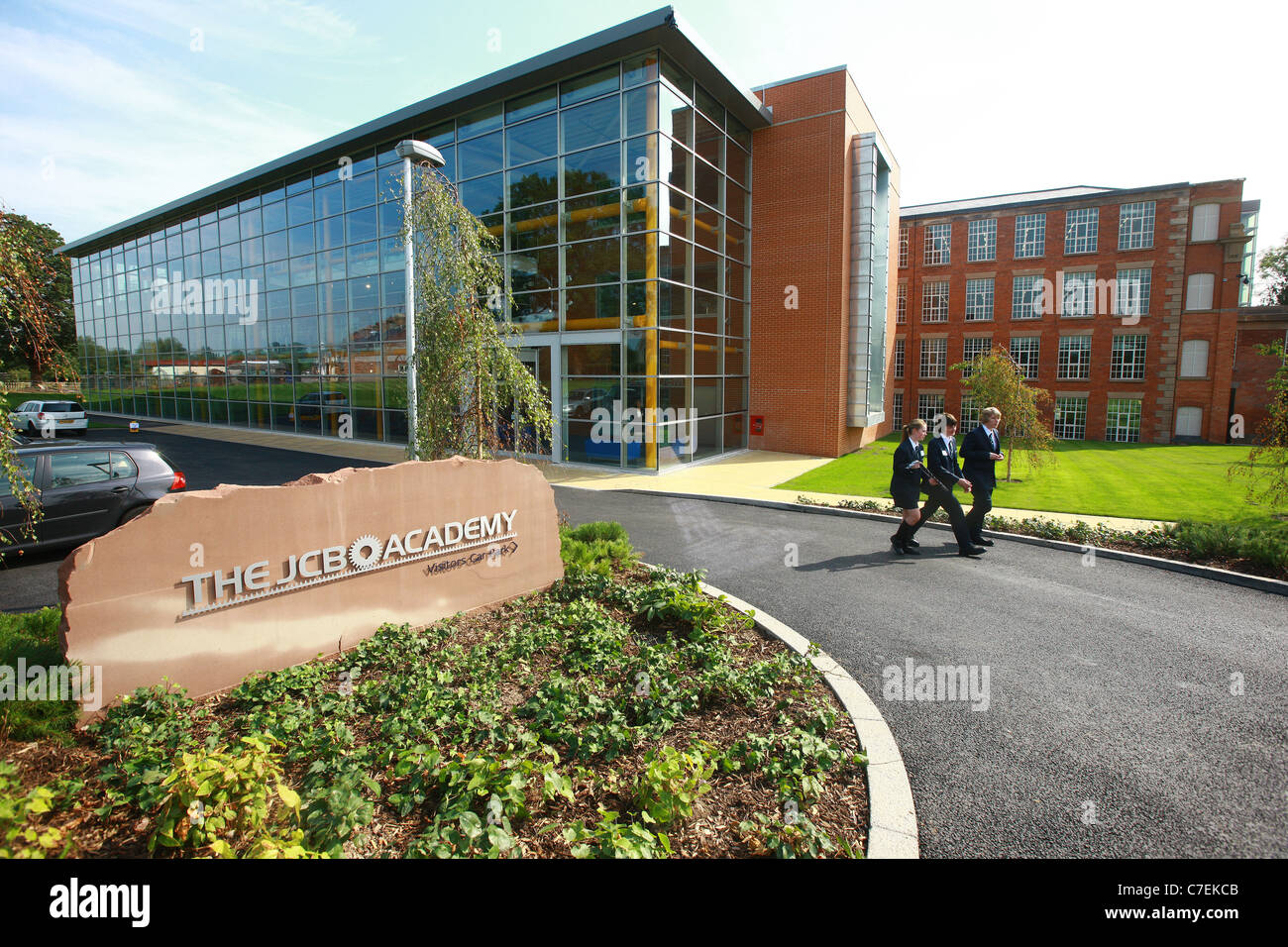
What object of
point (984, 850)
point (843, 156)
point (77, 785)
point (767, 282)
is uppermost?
point (843, 156)

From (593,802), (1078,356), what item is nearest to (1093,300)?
(1078,356)

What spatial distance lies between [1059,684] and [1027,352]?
113ft

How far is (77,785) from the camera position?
10.8 feet

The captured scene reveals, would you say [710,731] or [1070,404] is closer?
[710,731]

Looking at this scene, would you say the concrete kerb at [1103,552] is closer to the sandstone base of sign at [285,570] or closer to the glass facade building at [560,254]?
the glass facade building at [560,254]

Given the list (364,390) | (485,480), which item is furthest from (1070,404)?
(485,480)

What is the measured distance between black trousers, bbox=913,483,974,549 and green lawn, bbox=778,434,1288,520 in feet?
14.3

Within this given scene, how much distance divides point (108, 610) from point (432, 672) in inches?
84.0

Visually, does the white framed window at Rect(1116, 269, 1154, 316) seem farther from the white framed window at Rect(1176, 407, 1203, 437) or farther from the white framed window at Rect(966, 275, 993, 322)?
the white framed window at Rect(966, 275, 993, 322)

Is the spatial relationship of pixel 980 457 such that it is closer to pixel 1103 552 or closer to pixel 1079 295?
pixel 1103 552

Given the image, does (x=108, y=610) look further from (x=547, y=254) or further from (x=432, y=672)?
(x=547, y=254)

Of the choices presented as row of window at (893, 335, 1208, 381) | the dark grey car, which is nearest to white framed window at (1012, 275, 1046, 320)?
row of window at (893, 335, 1208, 381)

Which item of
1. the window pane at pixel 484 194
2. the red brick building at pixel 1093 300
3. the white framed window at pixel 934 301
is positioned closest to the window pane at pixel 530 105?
the window pane at pixel 484 194
